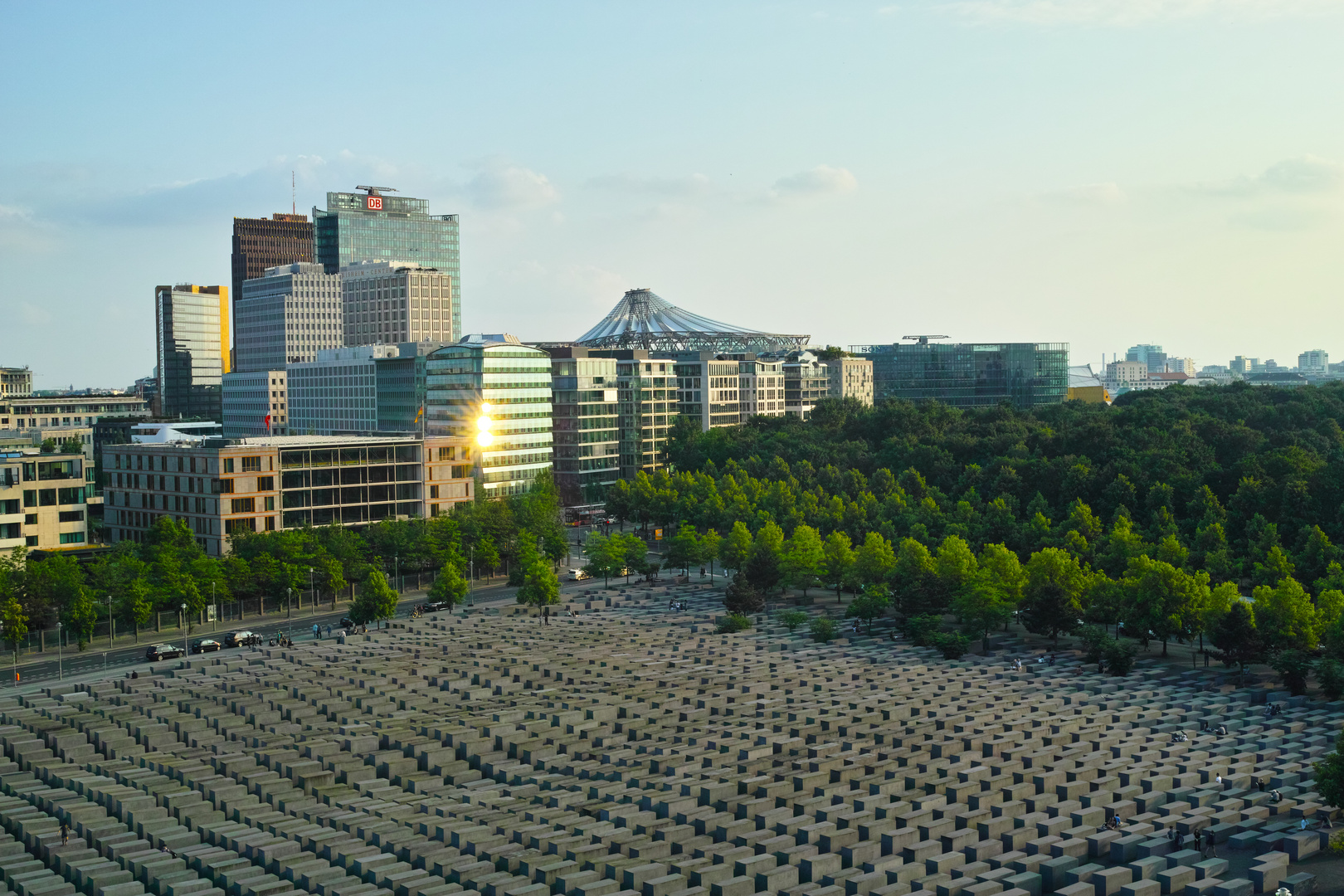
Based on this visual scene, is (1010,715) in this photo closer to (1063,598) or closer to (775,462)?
(1063,598)

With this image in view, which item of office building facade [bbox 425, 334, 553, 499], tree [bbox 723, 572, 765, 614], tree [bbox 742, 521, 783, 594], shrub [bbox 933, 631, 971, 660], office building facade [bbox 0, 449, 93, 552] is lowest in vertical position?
shrub [bbox 933, 631, 971, 660]

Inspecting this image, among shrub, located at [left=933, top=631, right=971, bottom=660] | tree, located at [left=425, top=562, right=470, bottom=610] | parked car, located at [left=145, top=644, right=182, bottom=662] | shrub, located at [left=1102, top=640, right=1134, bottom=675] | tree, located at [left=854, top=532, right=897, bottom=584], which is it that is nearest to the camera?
shrub, located at [left=1102, top=640, right=1134, bottom=675]

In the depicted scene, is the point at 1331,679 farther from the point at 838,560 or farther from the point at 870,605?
the point at 838,560

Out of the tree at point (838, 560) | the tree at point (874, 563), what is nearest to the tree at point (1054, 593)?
the tree at point (874, 563)

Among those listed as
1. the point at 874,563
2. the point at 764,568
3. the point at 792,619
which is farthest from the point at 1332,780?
the point at 764,568

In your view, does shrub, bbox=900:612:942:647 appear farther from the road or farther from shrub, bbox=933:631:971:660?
the road

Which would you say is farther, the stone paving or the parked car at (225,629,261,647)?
the parked car at (225,629,261,647)

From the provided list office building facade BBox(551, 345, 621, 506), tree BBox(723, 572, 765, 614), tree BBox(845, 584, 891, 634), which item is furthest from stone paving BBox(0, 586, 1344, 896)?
office building facade BBox(551, 345, 621, 506)
